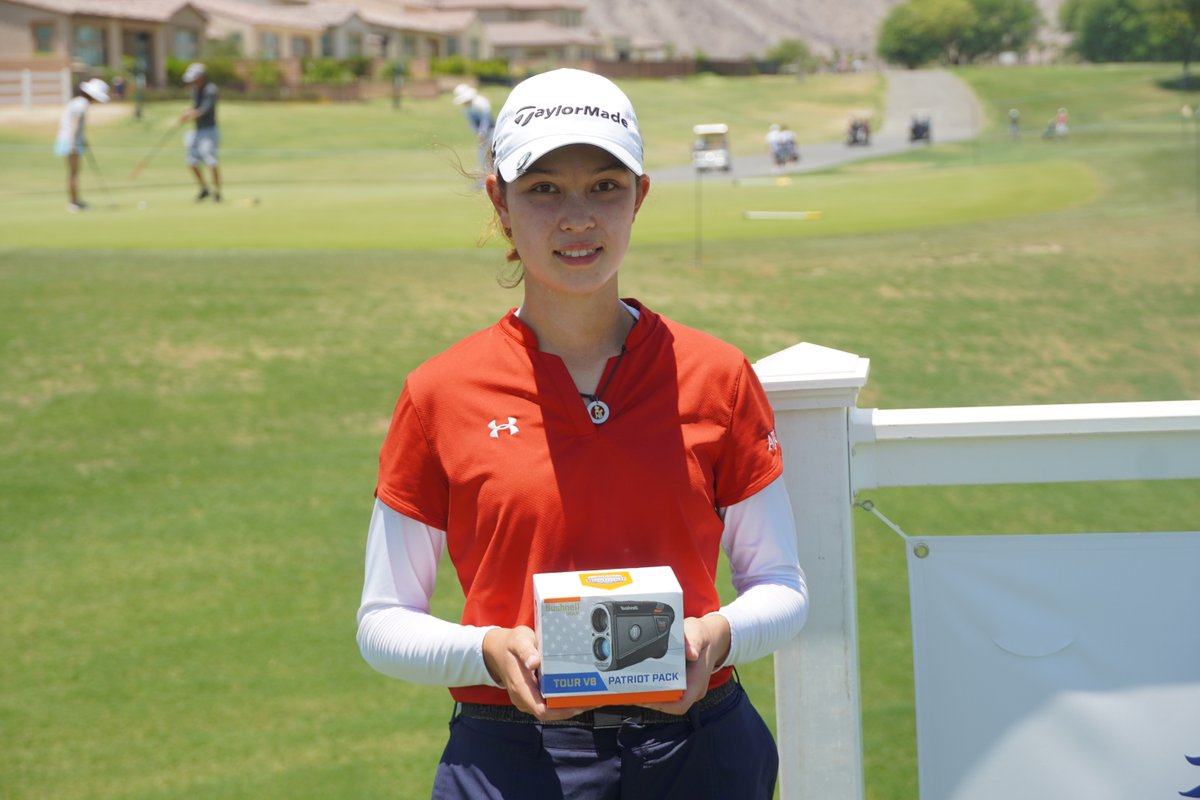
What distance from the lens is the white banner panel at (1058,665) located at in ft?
7.84

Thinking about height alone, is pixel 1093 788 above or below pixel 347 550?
above

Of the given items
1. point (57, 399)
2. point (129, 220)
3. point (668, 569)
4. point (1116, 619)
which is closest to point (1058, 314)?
point (57, 399)

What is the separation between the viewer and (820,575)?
8.20 feet

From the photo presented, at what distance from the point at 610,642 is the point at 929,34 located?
86.9 m

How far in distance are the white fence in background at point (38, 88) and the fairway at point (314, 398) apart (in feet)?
117

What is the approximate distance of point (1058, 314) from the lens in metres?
10.2

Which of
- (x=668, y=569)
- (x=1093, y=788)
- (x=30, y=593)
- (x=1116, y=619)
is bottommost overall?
(x=30, y=593)

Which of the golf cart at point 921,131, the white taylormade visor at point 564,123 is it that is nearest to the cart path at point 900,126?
the golf cart at point 921,131

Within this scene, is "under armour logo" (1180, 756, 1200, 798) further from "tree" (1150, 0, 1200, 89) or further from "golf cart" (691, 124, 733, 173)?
"tree" (1150, 0, 1200, 89)

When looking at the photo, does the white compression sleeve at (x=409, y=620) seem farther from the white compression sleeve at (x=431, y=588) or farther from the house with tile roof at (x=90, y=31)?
the house with tile roof at (x=90, y=31)

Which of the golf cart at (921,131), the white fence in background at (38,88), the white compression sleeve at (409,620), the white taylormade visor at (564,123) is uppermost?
the white fence in background at (38,88)

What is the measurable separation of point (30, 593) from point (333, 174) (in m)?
28.2

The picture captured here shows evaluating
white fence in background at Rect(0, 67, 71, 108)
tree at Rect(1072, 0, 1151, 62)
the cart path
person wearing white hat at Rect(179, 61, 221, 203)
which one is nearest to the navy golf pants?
person wearing white hat at Rect(179, 61, 221, 203)

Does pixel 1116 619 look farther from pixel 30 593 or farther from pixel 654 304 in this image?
pixel 654 304
